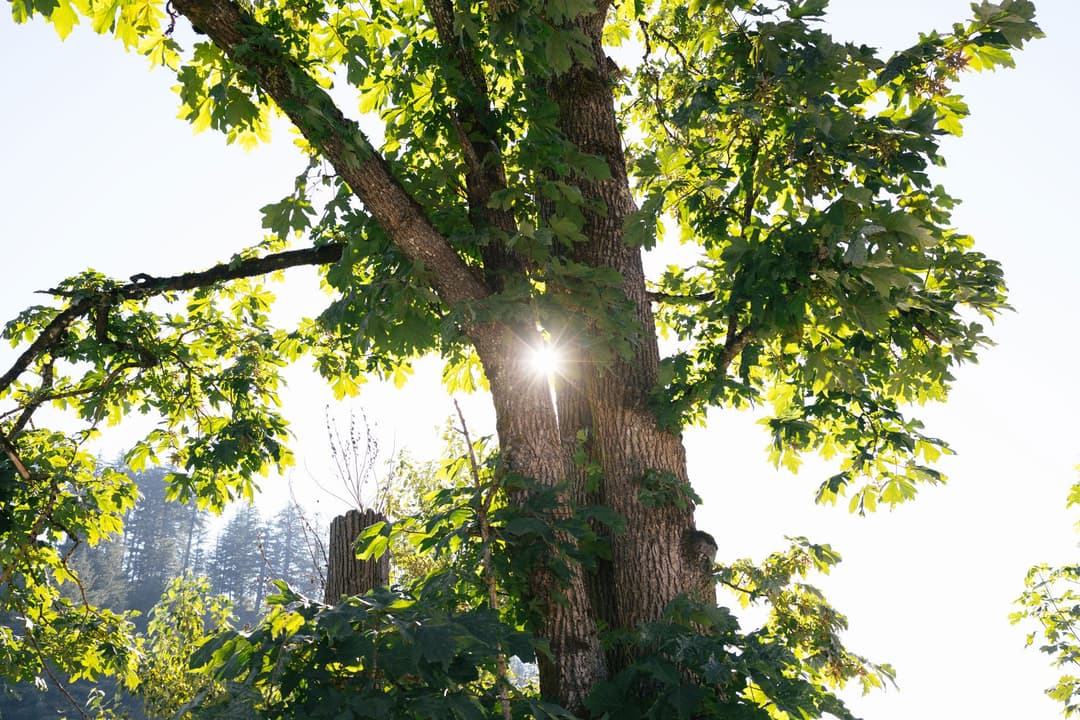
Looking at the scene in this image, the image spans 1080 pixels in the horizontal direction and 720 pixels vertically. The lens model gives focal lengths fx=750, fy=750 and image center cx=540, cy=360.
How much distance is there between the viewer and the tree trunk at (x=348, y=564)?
490cm

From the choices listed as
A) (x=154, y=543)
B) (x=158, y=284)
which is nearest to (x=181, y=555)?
(x=154, y=543)

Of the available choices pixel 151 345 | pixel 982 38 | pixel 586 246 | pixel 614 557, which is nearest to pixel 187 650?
pixel 151 345

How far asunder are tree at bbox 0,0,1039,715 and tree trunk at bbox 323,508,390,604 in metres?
1.00

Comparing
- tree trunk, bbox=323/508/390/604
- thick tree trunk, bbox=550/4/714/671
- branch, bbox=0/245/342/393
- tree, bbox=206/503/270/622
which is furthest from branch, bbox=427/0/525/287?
tree, bbox=206/503/270/622

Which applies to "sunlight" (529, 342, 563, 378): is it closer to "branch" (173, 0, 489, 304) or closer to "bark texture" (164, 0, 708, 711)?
"bark texture" (164, 0, 708, 711)

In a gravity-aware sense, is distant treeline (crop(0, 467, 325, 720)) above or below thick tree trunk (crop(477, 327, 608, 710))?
above

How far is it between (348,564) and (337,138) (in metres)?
2.73

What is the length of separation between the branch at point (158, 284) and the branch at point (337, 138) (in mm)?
993

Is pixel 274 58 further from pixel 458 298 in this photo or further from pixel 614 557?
pixel 614 557

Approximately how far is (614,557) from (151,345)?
3.95 metres

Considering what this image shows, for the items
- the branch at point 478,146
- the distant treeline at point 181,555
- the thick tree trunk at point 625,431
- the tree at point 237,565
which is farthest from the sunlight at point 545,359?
the tree at point 237,565

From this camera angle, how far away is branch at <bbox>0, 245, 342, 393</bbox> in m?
4.80

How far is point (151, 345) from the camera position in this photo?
228 inches

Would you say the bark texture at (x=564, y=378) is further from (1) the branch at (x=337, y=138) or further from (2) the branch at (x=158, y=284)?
(2) the branch at (x=158, y=284)
